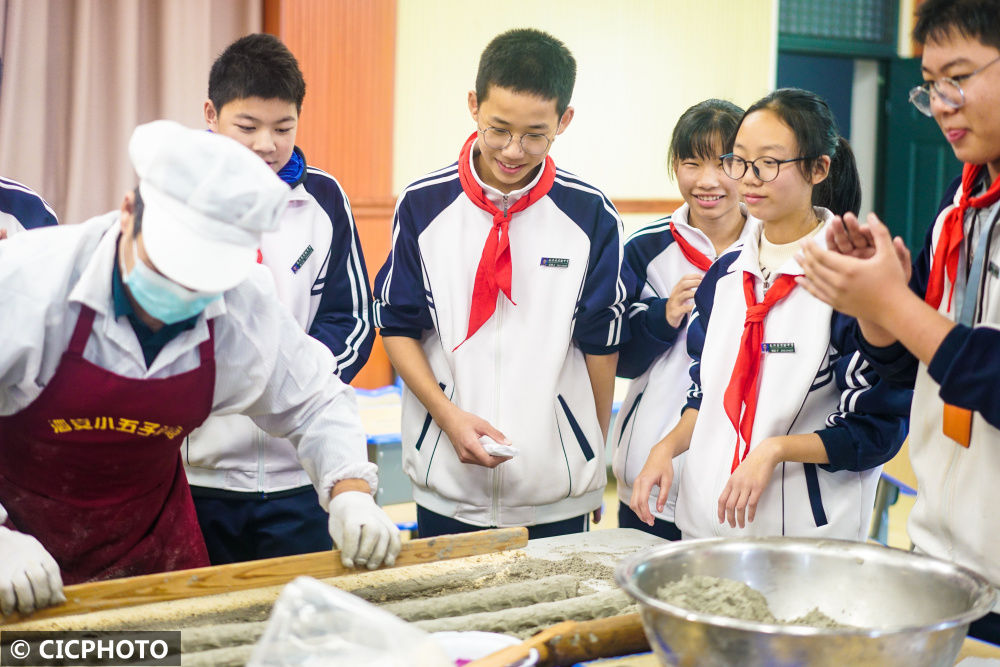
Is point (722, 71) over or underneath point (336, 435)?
over

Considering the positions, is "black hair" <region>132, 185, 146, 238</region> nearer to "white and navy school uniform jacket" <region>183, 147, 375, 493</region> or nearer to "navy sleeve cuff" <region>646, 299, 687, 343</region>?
"white and navy school uniform jacket" <region>183, 147, 375, 493</region>

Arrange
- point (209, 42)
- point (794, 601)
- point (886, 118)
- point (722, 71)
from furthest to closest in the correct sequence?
1. point (886, 118)
2. point (722, 71)
3. point (209, 42)
4. point (794, 601)

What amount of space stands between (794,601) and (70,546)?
1.23 metres

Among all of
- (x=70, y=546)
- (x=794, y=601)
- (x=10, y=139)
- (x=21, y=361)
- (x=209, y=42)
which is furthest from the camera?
(x=209, y=42)

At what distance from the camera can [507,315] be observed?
7.59 ft

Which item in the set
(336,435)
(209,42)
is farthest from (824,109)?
(209,42)

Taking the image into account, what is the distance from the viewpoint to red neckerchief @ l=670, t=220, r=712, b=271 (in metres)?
2.51

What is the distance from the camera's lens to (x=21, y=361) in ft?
5.14

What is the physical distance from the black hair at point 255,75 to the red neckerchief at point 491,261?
495 millimetres

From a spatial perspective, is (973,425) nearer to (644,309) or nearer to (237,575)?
(644,309)

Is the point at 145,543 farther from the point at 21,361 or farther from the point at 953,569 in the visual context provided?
the point at 953,569

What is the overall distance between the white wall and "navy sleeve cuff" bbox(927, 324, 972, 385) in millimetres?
3910

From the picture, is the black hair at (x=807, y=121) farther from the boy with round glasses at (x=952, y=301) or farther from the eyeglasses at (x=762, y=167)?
the boy with round glasses at (x=952, y=301)

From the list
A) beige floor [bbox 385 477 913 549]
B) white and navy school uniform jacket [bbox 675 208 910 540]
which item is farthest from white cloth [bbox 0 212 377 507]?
beige floor [bbox 385 477 913 549]
